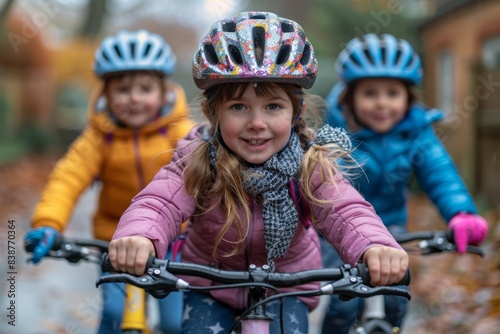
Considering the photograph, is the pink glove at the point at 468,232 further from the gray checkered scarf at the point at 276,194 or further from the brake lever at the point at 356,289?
the brake lever at the point at 356,289

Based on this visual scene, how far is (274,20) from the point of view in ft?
10.7

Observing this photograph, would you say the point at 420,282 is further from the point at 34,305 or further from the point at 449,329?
the point at 34,305

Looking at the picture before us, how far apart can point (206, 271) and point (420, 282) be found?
6241 millimetres

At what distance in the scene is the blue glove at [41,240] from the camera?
401cm

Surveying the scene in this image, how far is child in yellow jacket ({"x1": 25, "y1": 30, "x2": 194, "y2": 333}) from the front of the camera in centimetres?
491

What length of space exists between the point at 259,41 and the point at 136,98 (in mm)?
2084

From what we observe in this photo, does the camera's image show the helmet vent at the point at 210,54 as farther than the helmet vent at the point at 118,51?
No

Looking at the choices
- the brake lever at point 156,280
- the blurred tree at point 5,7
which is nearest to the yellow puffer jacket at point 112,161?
the brake lever at point 156,280

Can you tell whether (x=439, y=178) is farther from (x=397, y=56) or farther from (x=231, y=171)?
(x=231, y=171)

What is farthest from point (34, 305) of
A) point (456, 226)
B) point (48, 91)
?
point (48, 91)

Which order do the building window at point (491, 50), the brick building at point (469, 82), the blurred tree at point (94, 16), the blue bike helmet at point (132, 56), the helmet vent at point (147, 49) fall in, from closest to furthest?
the blue bike helmet at point (132, 56) → the helmet vent at point (147, 49) → the brick building at point (469, 82) → the building window at point (491, 50) → the blurred tree at point (94, 16)

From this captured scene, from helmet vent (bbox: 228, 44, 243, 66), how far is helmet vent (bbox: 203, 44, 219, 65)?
0.09 metres

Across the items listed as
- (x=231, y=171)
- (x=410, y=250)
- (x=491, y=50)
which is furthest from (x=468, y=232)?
(x=491, y=50)

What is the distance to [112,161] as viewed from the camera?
5.03 m
